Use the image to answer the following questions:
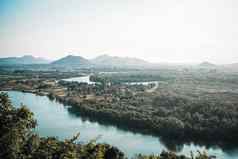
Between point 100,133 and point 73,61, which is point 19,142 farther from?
point 73,61

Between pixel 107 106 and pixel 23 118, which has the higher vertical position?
pixel 23 118

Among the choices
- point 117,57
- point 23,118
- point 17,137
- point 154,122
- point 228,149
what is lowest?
point 228,149

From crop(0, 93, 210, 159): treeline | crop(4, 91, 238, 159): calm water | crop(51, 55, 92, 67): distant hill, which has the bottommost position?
crop(4, 91, 238, 159): calm water

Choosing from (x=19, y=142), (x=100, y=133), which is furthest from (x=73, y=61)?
(x=19, y=142)

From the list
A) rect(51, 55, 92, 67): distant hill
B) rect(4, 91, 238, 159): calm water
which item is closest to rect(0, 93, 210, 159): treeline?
rect(4, 91, 238, 159): calm water

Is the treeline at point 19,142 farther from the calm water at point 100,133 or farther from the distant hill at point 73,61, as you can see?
the distant hill at point 73,61

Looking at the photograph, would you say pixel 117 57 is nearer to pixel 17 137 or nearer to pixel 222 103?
pixel 222 103

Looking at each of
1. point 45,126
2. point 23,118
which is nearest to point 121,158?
point 23,118

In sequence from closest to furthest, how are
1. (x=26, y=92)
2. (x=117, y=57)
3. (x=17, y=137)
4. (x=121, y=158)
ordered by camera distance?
(x=17, y=137) → (x=121, y=158) → (x=26, y=92) → (x=117, y=57)

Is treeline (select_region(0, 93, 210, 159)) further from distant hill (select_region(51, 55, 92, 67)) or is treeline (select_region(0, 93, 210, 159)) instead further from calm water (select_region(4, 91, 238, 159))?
distant hill (select_region(51, 55, 92, 67))
